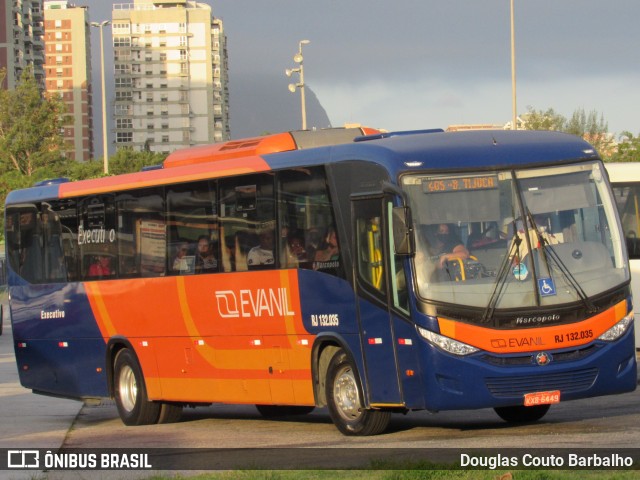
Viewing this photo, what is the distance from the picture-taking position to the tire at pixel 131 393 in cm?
1862

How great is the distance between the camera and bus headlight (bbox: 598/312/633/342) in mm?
13531

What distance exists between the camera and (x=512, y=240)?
1341cm

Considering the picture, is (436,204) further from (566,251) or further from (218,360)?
(218,360)

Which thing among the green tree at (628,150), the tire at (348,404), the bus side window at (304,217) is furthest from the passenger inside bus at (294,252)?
the green tree at (628,150)

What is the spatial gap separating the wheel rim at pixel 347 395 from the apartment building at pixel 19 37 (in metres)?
129

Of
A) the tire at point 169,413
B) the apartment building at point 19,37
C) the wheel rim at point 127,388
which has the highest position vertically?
the apartment building at point 19,37

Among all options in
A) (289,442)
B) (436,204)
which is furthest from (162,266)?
(436,204)

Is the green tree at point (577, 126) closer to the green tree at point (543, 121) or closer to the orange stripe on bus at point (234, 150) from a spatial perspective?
the green tree at point (543, 121)

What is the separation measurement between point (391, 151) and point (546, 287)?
210cm

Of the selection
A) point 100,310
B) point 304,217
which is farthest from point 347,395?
point 100,310

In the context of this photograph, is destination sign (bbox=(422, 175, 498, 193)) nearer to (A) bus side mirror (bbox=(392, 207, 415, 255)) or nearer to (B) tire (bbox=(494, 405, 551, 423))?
(A) bus side mirror (bbox=(392, 207, 415, 255))

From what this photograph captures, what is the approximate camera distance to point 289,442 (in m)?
14.5

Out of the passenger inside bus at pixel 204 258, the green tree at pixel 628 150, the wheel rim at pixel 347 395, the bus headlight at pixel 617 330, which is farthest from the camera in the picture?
the green tree at pixel 628 150

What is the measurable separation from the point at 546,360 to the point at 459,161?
2147 mm
